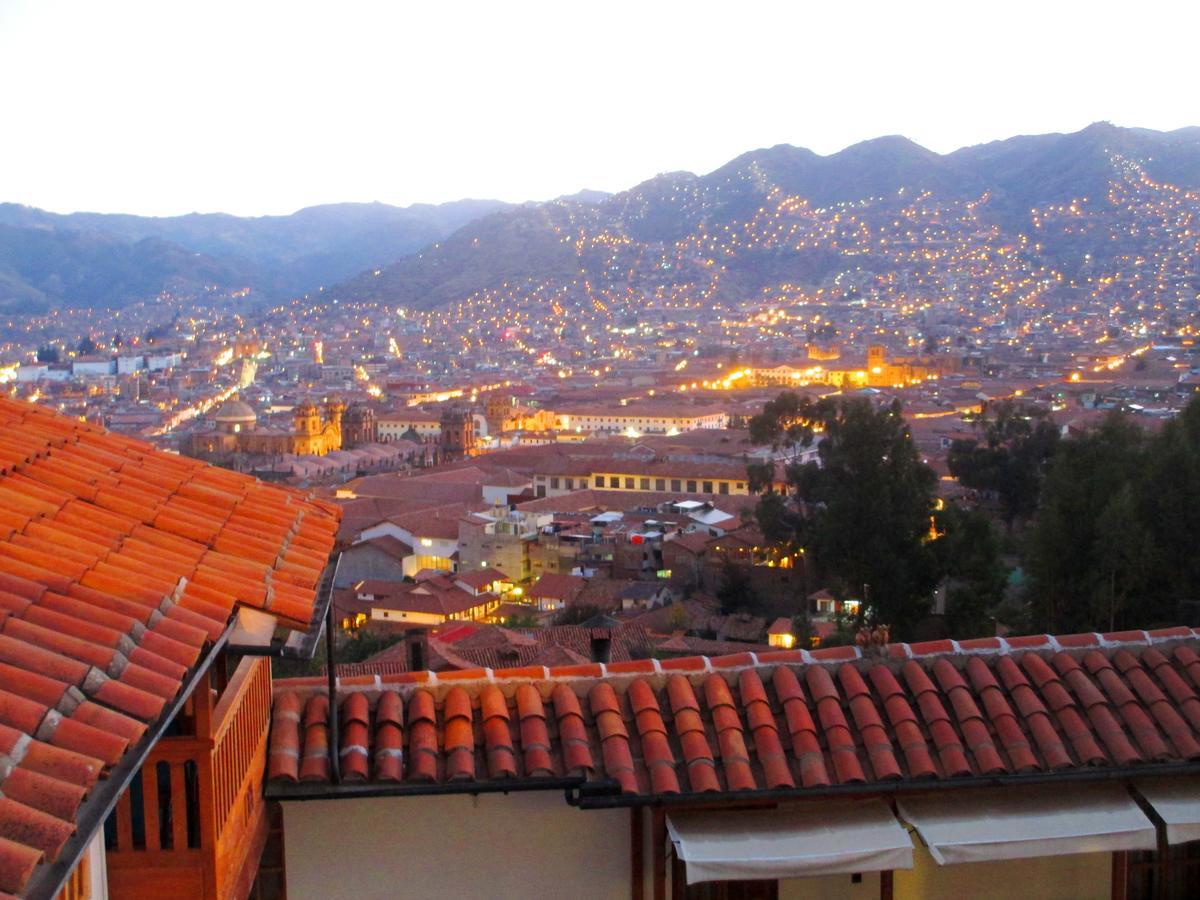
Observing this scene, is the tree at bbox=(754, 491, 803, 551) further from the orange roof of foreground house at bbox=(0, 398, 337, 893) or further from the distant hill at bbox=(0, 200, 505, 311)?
the distant hill at bbox=(0, 200, 505, 311)

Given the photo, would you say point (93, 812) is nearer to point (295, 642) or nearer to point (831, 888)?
point (295, 642)

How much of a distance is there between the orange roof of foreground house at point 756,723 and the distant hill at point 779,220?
338 feet

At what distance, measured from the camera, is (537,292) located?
11350 centimetres

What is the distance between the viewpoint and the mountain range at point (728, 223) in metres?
114

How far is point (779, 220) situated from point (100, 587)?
12430cm

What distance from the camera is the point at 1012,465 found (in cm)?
2109

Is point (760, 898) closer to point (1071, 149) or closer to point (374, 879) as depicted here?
point (374, 879)

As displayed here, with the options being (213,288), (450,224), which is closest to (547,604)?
(213,288)

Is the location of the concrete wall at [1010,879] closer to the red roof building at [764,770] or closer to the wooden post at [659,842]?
the red roof building at [764,770]

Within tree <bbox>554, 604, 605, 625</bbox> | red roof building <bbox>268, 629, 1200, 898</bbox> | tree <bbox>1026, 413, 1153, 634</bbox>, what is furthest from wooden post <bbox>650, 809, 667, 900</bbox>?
tree <bbox>554, 604, 605, 625</bbox>

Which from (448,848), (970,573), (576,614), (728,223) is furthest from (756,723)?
Result: (728,223)

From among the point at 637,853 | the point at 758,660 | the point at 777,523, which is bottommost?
the point at 777,523

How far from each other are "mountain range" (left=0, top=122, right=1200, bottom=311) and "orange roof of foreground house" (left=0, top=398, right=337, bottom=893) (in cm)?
10509

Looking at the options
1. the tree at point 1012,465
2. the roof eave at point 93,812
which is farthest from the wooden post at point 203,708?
the tree at point 1012,465
